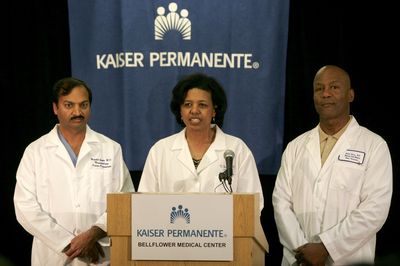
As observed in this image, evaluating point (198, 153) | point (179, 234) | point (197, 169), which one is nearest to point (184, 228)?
point (179, 234)

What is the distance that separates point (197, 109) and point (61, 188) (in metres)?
0.97

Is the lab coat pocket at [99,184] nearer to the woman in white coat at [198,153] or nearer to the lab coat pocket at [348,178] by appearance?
the woman in white coat at [198,153]

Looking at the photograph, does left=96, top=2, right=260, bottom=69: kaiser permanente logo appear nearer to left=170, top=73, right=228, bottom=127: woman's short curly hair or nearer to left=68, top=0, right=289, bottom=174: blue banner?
left=68, top=0, right=289, bottom=174: blue banner

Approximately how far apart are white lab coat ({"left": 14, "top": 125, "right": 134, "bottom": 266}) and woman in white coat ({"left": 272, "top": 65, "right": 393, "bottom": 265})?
1126 mm

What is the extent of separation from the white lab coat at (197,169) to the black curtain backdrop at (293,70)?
2.98 ft

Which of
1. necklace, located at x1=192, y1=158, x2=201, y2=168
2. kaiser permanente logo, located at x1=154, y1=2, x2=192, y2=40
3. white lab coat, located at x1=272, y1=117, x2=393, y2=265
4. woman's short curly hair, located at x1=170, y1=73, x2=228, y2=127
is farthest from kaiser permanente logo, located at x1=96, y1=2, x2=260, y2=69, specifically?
necklace, located at x1=192, y1=158, x2=201, y2=168

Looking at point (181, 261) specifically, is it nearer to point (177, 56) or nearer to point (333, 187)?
point (333, 187)

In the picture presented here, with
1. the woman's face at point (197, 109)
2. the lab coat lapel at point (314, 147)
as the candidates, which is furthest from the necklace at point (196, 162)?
the lab coat lapel at point (314, 147)

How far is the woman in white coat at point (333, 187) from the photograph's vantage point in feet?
13.5

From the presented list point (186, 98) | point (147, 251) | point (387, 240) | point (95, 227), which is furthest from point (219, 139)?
point (387, 240)

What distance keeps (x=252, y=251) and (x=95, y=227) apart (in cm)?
122

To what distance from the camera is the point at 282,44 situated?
4867mm

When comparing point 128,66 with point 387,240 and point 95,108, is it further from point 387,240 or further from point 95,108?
point 387,240

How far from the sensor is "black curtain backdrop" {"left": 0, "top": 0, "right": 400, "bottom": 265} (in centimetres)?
483
